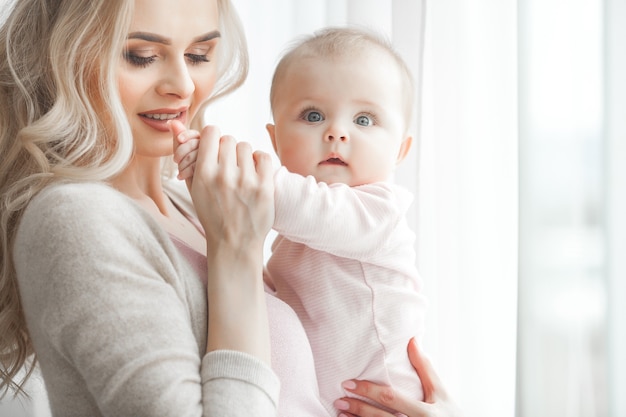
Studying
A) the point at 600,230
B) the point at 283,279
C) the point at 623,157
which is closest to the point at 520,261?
the point at 600,230

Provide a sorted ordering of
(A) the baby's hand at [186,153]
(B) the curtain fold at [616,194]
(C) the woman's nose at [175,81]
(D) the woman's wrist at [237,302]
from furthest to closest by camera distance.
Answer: (B) the curtain fold at [616,194] → (C) the woman's nose at [175,81] → (A) the baby's hand at [186,153] → (D) the woman's wrist at [237,302]

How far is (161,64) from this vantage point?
1.44m

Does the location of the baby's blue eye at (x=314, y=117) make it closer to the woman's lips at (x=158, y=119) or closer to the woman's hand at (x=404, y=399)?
the woman's lips at (x=158, y=119)

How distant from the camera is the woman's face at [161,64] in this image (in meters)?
1.40

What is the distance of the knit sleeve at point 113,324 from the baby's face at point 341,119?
403mm

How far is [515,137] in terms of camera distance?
2.39 meters

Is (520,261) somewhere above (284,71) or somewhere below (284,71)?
below

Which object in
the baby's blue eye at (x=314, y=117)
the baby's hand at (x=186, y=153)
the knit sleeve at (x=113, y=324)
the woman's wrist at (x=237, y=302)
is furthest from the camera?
the baby's blue eye at (x=314, y=117)

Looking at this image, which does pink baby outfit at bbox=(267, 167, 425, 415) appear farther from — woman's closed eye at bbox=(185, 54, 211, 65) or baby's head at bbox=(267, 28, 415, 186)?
woman's closed eye at bbox=(185, 54, 211, 65)

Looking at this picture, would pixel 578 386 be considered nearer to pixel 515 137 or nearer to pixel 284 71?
pixel 515 137

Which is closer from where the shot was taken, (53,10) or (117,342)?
(117,342)

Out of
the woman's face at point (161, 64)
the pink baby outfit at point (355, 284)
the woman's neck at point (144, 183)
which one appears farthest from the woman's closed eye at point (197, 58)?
the pink baby outfit at point (355, 284)

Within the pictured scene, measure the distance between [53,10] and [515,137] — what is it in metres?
1.44

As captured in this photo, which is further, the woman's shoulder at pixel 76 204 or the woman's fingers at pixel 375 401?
the woman's fingers at pixel 375 401
